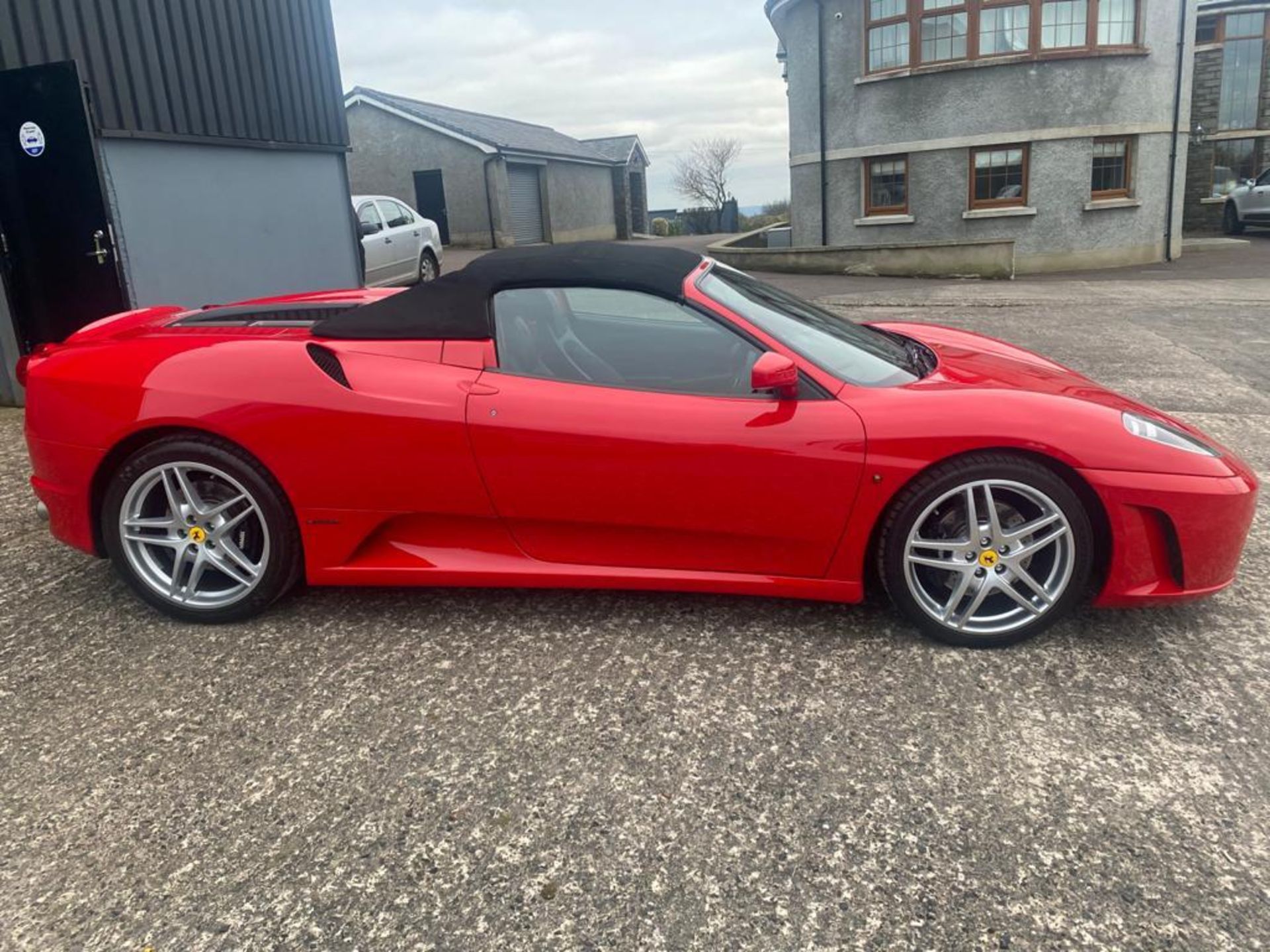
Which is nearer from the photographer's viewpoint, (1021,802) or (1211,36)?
(1021,802)

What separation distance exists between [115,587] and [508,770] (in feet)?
6.97

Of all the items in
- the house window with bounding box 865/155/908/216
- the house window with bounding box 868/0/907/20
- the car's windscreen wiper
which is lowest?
the car's windscreen wiper

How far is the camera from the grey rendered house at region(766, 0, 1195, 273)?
17500mm

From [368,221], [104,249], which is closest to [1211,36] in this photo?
[368,221]

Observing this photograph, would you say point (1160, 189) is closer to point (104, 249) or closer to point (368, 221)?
point (368, 221)

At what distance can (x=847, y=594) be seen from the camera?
311cm

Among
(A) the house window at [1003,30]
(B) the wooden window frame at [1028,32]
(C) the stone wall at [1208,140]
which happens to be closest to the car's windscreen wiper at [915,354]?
(B) the wooden window frame at [1028,32]

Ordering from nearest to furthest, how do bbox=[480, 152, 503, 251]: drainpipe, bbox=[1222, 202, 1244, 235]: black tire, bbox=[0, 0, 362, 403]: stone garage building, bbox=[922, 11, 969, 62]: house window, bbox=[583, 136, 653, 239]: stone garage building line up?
bbox=[0, 0, 362, 403]: stone garage building, bbox=[922, 11, 969, 62]: house window, bbox=[1222, 202, 1244, 235]: black tire, bbox=[480, 152, 503, 251]: drainpipe, bbox=[583, 136, 653, 239]: stone garage building

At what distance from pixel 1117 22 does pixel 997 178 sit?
329cm

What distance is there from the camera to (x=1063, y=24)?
57.1ft

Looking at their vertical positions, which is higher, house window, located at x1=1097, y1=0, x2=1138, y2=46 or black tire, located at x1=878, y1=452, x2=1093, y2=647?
house window, located at x1=1097, y1=0, x2=1138, y2=46

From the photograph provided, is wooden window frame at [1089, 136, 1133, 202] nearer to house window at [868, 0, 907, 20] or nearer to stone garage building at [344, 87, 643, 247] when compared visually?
house window at [868, 0, 907, 20]

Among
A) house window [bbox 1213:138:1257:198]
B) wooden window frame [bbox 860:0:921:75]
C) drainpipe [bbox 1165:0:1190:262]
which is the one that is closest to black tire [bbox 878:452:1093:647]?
wooden window frame [bbox 860:0:921:75]

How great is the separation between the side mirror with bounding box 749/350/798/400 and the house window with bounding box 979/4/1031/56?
17.6 meters
